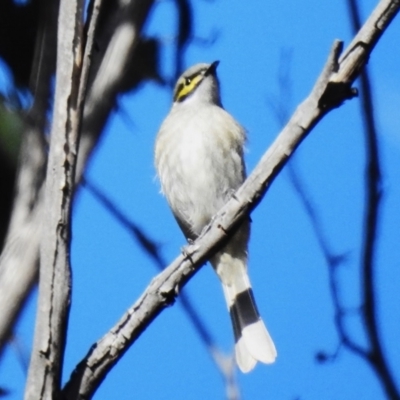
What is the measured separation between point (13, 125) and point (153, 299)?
2.82 feet

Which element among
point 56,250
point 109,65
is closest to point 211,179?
point 109,65

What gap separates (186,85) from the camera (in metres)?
4.05

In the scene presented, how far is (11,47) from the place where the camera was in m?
3.34

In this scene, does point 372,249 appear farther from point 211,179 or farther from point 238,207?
point 211,179

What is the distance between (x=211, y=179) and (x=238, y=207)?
1.42m

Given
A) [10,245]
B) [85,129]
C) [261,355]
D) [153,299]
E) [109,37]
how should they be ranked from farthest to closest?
[261,355]
[109,37]
[85,129]
[10,245]
[153,299]

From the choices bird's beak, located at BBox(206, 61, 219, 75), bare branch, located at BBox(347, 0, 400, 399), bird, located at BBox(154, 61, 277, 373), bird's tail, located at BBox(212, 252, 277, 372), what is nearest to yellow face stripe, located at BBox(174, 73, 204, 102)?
bird's beak, located at BBox(206, 61, 219, 75)

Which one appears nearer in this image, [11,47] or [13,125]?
[13,125]

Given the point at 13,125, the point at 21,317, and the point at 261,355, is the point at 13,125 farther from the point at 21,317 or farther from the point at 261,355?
the point at 261,355

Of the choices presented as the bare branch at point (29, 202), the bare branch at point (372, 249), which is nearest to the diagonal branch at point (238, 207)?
the bare branch at point (29, 202)

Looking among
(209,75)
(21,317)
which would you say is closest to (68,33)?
(21,317)

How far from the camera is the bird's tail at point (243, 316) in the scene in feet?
10.4

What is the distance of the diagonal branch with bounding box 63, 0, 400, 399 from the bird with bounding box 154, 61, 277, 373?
1.24 meters

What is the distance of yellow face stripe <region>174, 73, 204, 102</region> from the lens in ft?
13.2
